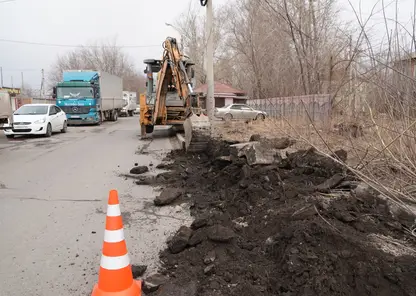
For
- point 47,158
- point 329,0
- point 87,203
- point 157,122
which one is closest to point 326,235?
point 87,203

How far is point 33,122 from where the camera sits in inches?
624

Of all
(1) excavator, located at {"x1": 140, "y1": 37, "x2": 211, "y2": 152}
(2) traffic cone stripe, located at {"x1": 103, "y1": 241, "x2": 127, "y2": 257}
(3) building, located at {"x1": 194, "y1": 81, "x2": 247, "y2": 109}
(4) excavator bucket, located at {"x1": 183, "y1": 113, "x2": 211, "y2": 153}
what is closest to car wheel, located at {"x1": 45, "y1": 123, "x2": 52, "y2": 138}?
(1) excavator, located at {"x1": 140, "y1": 37, "x2": 211, "y2": 152}

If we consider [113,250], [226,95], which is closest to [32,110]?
[113,250]

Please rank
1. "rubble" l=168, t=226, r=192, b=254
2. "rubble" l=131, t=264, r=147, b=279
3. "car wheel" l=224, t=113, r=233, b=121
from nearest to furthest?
"rubble" l=131, t=264, r=147, b=279 < "rubble" l=168, t=226, r=192, b=254 < "car wheel" l=224, t=113, r=233, b=121

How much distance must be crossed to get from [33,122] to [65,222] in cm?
1304

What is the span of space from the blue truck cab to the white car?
20.3ft

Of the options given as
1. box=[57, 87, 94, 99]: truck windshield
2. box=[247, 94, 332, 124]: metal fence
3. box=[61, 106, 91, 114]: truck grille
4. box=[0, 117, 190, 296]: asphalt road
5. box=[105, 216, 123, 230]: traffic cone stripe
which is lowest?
box=[0, 117, 190, 296]: asphalt road

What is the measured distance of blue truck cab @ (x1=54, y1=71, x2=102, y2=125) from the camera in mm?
23812

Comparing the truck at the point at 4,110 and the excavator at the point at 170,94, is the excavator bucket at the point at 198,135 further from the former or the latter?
the truck at the point at 4,110

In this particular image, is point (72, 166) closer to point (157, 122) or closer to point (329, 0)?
point (157, 122)

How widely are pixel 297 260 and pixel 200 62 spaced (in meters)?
53.5

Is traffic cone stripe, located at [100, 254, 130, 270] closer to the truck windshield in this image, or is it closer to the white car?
the white car

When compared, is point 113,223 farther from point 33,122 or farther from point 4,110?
point 4,110

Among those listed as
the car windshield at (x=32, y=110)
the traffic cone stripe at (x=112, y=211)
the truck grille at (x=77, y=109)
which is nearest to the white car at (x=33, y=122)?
the car windshield at (x=32, y=110)
